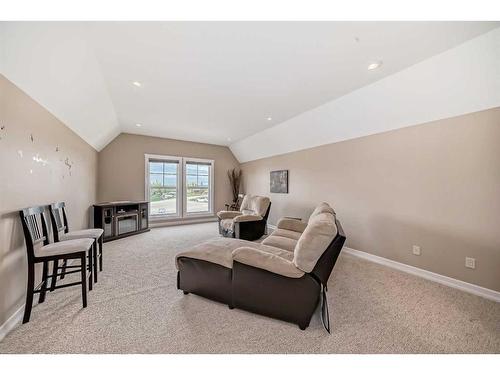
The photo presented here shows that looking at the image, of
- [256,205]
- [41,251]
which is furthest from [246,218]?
[41,251]

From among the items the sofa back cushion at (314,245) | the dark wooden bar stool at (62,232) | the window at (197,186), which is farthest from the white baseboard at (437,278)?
the window at (197,186)

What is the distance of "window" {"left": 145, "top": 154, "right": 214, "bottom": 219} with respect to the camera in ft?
18.7

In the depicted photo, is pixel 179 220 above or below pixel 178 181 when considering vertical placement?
below

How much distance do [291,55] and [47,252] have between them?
3113mm

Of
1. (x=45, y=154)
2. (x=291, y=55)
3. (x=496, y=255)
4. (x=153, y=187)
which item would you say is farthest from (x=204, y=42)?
(x=153, y=187)

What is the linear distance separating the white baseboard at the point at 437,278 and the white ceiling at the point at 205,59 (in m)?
2.66

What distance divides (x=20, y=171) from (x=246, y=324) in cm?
251

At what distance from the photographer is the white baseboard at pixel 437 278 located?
213 centimetres

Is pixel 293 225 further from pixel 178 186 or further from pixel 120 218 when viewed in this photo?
pixel 178 186

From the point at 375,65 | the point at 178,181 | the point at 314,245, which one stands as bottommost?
the point at 314,245

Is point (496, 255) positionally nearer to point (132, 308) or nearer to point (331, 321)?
point (331, 321)

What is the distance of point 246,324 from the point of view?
1662mm

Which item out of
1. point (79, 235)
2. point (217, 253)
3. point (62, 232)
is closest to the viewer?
point (217, 253)

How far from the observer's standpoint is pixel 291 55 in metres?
2.04
